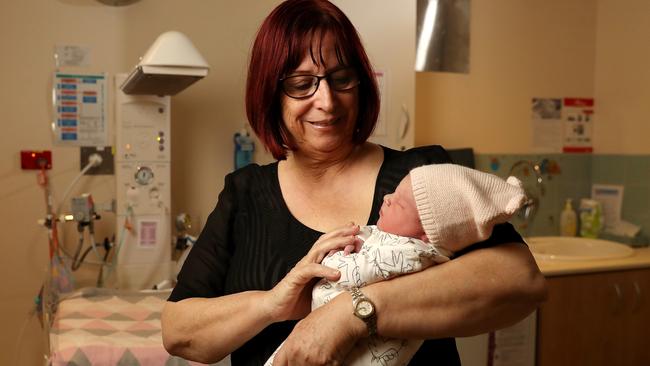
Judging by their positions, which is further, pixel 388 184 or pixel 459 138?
pixel 459 138

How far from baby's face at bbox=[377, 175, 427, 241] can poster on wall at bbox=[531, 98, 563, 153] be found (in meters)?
2.63

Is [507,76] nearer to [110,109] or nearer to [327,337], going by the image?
[110,109]

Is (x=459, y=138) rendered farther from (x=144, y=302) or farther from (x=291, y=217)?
(x=291, y=217)

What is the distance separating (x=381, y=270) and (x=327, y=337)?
13cm

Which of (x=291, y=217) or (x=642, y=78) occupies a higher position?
(x=642, y=78)

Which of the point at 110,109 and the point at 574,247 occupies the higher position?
the point at 110,109

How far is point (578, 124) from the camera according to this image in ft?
11.7

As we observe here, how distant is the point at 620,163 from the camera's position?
3.44 meters

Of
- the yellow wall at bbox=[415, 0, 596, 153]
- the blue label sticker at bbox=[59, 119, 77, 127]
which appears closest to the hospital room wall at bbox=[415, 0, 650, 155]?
the yellow wall at bbox=[415, 0, 596, 153]

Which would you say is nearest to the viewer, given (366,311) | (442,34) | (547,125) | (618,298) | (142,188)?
(366,311)

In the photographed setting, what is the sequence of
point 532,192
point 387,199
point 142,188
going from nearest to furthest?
point 387,199
point 142,188
point 532,192

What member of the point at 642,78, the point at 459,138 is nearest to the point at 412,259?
the point at 459,138

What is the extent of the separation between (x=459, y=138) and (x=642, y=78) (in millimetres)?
996

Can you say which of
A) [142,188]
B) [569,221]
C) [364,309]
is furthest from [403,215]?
[569,221]
